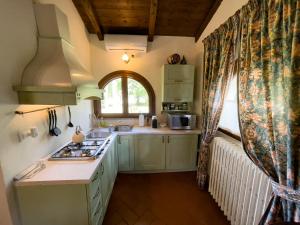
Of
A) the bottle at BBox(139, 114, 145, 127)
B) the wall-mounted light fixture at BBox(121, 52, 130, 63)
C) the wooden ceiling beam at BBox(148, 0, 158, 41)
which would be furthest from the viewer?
the bottle at BBox(139, 114, 145, 127)

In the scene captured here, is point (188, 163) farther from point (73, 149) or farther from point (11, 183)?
point (11, 183)

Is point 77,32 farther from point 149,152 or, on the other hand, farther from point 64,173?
point 149,152

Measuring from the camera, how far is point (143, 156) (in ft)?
9.54

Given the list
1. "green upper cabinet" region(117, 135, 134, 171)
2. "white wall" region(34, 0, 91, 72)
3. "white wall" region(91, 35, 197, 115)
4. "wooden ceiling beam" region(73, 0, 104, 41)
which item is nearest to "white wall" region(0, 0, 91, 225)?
"white wall" region(34, 0, 91, 72)

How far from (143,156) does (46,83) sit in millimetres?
1947

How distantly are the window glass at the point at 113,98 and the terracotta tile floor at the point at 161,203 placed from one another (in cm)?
132

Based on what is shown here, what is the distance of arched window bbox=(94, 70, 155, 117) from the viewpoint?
10.7ft

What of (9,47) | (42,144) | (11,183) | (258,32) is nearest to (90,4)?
(9,47)

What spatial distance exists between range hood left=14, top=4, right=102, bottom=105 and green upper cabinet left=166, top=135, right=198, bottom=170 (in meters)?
1.81

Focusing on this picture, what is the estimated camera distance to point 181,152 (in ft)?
9.64

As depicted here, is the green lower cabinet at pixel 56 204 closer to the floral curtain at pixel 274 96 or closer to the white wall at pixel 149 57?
the floral curtain at pixel 274 96

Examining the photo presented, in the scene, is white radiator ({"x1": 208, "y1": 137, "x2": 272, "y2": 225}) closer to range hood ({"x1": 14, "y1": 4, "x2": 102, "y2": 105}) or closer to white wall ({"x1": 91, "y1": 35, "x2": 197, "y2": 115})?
range hood ({"x1": 14, "y1": 4, "x2": 102, "y2": 105})

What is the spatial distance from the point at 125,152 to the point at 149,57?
1.86 meters

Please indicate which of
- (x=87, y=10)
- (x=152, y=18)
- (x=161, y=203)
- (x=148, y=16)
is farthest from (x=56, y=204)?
(x=148, y=16)
